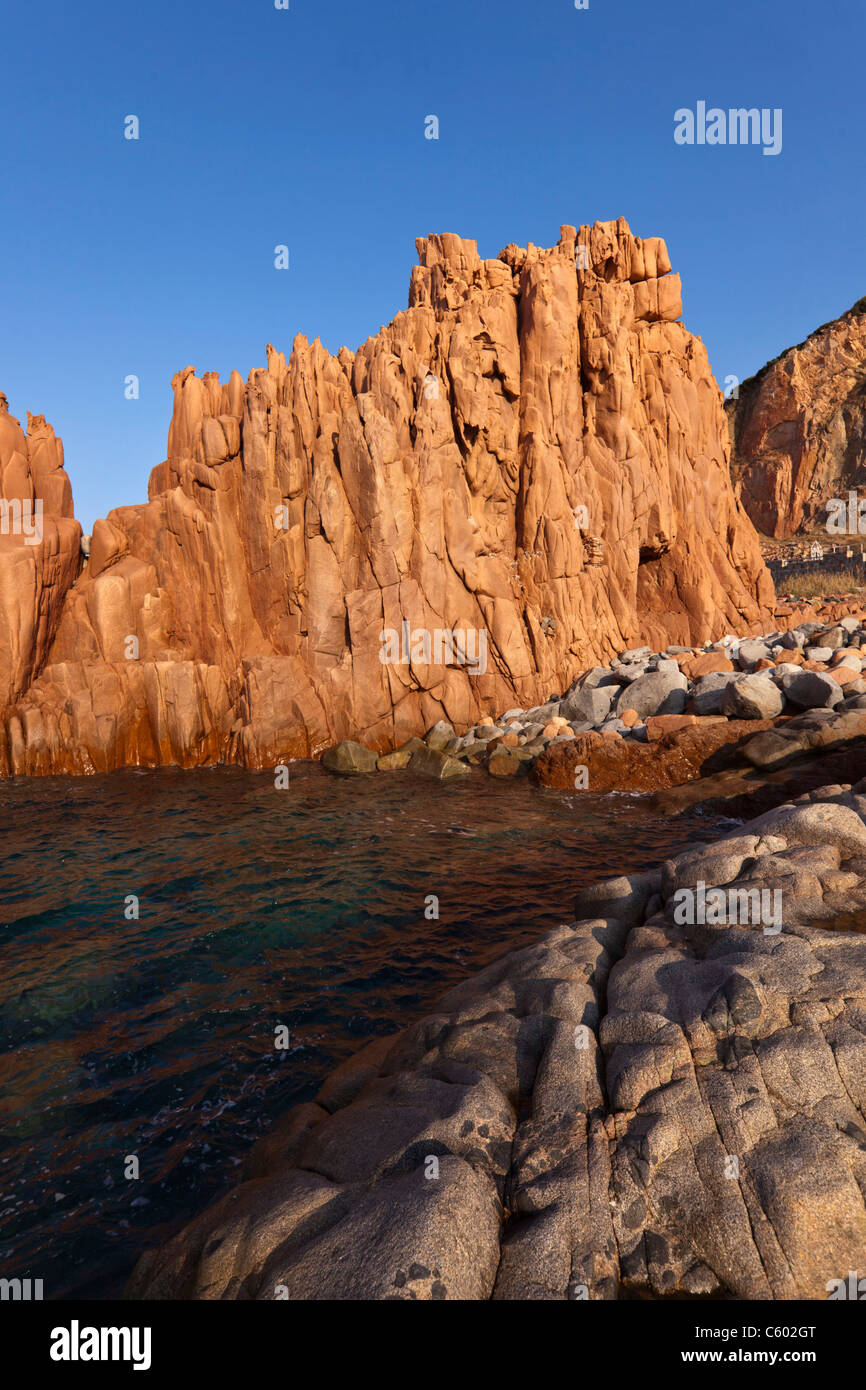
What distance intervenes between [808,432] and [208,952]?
7579cm

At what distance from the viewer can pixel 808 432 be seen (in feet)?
223

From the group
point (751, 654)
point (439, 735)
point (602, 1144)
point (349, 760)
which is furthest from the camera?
point (439, 735)

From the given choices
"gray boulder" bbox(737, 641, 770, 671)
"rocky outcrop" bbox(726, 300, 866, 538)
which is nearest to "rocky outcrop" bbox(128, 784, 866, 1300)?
"gray boulder" bbox(737, 641, 770, 671)

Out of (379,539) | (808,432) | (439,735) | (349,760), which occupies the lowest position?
(349,760)

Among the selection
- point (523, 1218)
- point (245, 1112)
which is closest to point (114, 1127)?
point (245, 1112)

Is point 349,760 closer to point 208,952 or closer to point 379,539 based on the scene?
point 379,539

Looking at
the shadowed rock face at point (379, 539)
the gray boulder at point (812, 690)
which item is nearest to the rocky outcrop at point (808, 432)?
the shadowed rock face at point (379, 539)

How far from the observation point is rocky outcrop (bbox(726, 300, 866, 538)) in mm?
66312

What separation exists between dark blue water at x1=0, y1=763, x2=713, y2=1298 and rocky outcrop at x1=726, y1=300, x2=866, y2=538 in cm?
6303

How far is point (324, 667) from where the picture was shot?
27.7m

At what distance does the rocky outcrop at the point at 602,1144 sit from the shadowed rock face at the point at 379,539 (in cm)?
2027

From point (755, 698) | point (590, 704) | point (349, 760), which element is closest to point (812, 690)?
point (755, 698)
